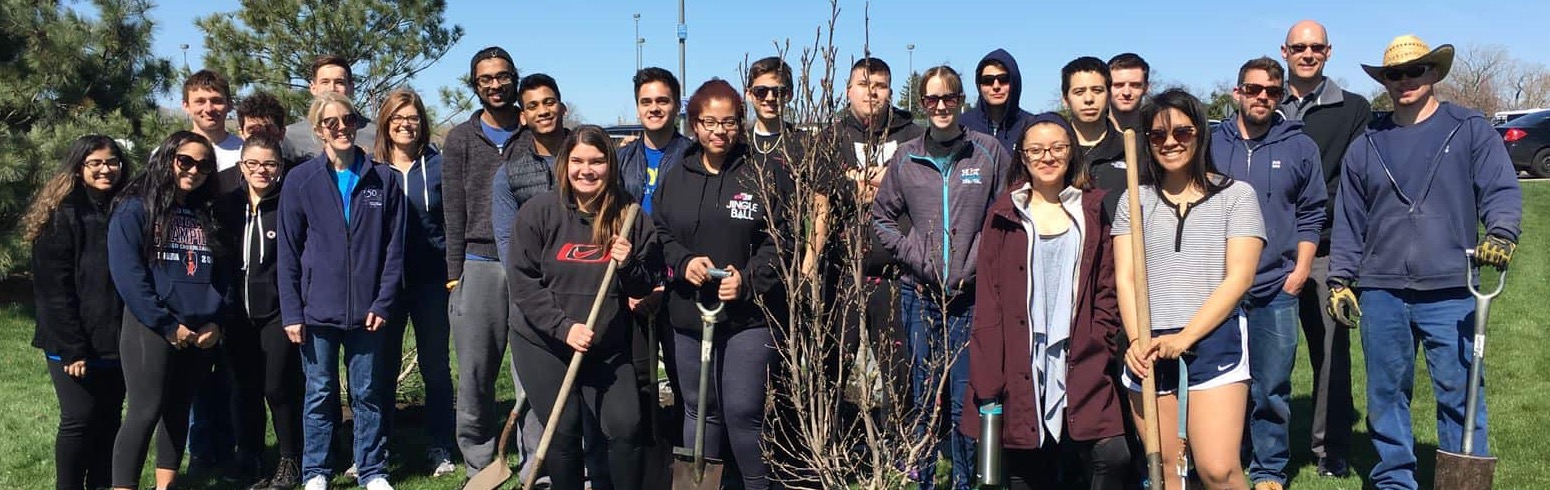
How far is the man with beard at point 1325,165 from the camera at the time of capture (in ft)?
17.9

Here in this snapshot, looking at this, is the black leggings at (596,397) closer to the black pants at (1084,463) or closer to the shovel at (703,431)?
the shovel at (703,431)

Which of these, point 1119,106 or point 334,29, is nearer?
point 1119,106

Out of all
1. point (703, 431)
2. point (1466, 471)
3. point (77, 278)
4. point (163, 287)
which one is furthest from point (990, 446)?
point (77, 278)

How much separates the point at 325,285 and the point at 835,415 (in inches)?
96.4

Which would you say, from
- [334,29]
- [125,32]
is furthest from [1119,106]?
[125,32]

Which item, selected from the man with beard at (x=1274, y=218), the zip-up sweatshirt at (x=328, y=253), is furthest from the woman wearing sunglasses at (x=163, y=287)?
the man with beard at (x=1274, y=218)

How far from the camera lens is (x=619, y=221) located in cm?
470

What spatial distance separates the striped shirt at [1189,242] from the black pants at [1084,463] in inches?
18.8

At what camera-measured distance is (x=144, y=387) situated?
502 cm

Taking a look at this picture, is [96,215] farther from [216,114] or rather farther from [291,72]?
[291,72]

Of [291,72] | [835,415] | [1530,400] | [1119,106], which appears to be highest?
[291,72]

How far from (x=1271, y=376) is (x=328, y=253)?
4.22m

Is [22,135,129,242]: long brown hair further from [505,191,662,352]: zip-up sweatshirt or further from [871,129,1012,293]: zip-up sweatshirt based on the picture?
[871,129,1012,293]: zip-up sweatshirt

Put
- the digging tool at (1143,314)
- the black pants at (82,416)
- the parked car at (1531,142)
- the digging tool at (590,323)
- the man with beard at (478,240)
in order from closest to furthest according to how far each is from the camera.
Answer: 1. the digging tool at (1143,314)
2. the digging tool at (590,323)
3. the black pants at (82,416)
4. the man with beard at (478,240)
5. the parked car at (1531,142)
